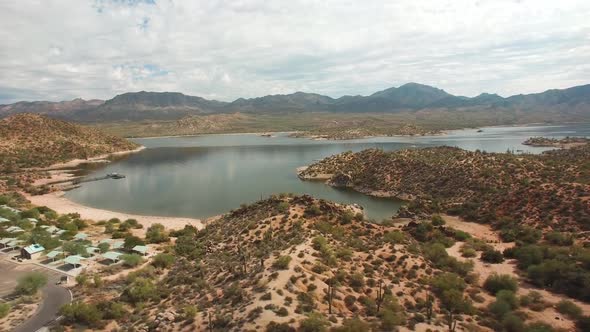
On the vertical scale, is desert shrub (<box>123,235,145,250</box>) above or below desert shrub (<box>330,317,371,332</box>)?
below

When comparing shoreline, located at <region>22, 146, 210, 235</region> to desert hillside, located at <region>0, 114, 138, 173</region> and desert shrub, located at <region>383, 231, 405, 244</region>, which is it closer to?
desert hillside, located at <region>0, 114, 138, 173</region>

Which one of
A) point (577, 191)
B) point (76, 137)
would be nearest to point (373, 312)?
point (577, 191)

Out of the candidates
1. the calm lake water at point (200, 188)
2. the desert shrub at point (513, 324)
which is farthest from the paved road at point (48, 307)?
the desert shrub at point (513, 324)

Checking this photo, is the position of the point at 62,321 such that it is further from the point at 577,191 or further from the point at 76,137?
the point at 76,137

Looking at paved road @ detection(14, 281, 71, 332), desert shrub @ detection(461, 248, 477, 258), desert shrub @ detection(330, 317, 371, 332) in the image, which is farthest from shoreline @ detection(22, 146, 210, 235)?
desert shrub @ detection(330, 317, 371, 332)

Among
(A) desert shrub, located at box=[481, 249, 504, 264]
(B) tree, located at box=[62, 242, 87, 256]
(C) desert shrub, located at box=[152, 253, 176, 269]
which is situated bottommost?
(C) desert shrub, located at box=[152, 253, 176, 269]

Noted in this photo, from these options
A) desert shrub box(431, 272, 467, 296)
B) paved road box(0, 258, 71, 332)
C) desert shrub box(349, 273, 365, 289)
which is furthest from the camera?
desert shrub box(349, 273, 365, 289)

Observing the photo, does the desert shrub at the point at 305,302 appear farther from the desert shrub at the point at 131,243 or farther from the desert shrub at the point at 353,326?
the desert shrub at the point at 131,243
